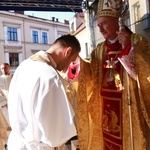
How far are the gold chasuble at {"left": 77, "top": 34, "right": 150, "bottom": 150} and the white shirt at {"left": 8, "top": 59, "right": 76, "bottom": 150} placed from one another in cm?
71

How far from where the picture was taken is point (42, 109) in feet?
4.34

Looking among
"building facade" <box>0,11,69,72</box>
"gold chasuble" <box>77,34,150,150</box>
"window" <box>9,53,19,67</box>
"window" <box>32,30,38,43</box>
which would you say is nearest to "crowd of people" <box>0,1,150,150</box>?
"gold chasuble" <box>77,34,150,150</box>

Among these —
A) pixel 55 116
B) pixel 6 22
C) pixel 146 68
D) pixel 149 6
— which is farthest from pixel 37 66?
pixel 6 22

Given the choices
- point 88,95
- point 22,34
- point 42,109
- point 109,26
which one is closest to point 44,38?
point 22,34

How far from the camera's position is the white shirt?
134 cm

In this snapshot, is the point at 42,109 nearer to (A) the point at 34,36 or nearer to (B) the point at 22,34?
(B) the point at 22,34

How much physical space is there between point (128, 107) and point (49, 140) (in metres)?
0.83

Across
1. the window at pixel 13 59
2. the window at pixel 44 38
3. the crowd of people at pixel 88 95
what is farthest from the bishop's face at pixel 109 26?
the window at pixel 44 38

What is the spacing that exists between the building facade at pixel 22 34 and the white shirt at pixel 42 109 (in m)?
21.6

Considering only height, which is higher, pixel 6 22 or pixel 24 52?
pixel 6 22

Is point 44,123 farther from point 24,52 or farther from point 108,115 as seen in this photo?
point 24,52

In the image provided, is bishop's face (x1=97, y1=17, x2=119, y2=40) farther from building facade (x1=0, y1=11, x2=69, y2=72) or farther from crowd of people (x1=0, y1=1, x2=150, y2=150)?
building facade (x1=0, y1=11, x2=69, y2=72)

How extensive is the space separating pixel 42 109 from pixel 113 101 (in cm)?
94

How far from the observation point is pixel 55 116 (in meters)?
1.37
